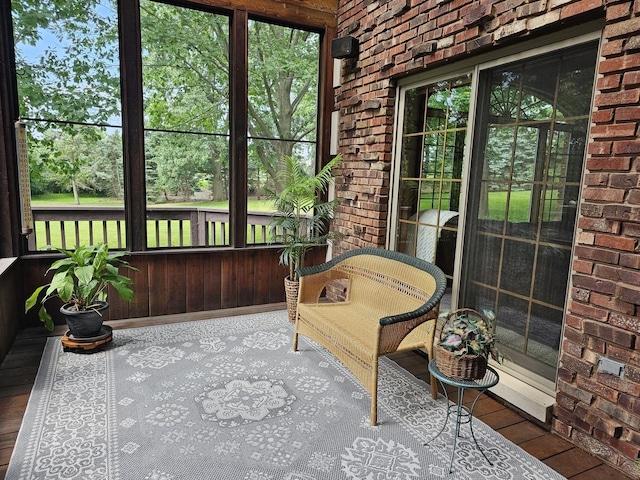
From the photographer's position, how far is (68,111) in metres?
3.42

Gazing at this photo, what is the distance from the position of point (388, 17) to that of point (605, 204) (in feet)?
7.68

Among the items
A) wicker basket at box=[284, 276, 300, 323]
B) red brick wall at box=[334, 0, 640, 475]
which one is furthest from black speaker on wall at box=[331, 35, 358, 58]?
wicker basket at box=[284, 276, 300, 323]

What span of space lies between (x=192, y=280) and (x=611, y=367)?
10.9ft

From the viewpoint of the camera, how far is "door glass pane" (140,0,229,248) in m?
3.65

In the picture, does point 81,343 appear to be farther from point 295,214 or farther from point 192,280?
point 295,214

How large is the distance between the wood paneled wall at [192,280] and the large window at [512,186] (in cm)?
180

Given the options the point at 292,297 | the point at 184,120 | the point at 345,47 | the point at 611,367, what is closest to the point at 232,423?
the point at 292,297

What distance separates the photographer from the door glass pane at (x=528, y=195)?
7.32 ft

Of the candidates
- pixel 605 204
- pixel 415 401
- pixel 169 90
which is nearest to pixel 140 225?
pixel 169 90

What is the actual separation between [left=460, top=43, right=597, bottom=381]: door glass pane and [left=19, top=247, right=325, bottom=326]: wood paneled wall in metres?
2.17

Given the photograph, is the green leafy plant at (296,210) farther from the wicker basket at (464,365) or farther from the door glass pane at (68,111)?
the wicker basket at (464,365)

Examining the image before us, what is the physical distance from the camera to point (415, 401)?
8.15 feet

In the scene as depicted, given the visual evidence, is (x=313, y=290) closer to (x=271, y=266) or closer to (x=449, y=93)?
(x=271, y=266)

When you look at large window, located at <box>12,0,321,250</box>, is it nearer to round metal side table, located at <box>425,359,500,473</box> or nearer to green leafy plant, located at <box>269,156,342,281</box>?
green leafy plant, located at <box>269,156,342,281</box>
